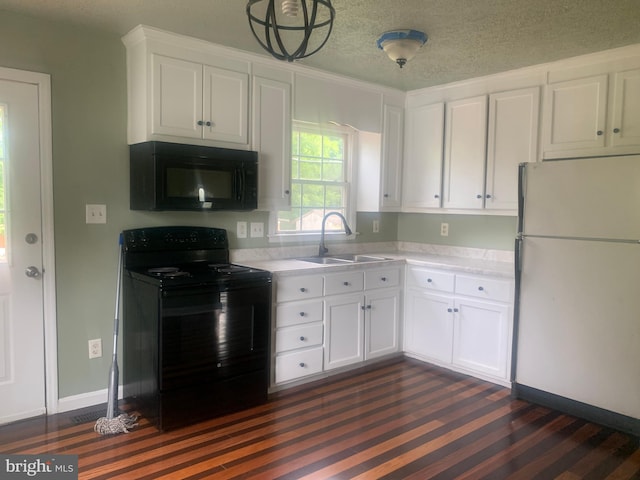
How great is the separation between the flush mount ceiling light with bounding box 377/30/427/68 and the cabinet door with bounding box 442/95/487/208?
1131 millimetres

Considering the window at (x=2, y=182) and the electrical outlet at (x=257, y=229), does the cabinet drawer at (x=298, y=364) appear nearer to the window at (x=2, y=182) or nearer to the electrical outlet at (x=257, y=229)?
the electrical outlet at (x=257, y=229)

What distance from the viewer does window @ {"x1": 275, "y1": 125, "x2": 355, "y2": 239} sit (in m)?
3.89

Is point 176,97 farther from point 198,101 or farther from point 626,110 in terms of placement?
point 626,110

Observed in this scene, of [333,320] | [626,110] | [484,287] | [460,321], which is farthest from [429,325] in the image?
[626,110]

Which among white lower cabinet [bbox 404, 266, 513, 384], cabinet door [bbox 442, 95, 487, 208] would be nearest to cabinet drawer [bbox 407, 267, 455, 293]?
white lower cabinet [bbox 404, 266, 513, 384]

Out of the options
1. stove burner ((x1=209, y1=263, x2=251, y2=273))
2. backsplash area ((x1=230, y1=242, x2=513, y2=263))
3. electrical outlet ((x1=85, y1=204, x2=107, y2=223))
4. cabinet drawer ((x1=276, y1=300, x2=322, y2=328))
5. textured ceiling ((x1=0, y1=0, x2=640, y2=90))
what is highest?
textured ceiling ((x1=0, y1=0, x2=640, y2=90))

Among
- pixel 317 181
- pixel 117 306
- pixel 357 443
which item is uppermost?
pixel 317 181

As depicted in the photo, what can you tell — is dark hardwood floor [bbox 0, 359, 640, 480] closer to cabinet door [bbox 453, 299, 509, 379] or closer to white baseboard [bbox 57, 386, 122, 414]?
white baseboard [bbox 57, 386, 122, 414]

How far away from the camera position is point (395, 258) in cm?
391

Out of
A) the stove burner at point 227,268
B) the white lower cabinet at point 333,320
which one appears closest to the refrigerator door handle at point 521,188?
the white lower cabinet at point 333,320

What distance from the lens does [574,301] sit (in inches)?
114

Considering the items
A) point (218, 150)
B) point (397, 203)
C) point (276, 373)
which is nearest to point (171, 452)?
point (276, 373)

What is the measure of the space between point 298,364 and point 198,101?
182cm

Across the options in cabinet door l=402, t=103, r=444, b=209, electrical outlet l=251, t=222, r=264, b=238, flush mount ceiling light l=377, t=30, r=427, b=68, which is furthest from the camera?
cabinet door l=402, t=103, r=444, b=209
